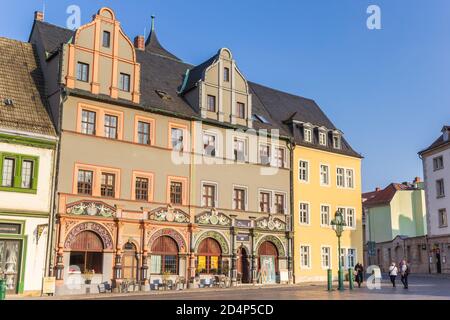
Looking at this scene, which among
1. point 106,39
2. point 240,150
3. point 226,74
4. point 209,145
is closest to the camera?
point 106,39

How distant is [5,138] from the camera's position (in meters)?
28.4

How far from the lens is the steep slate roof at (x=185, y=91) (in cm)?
3619

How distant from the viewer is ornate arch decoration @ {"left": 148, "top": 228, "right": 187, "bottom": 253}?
33391 mm

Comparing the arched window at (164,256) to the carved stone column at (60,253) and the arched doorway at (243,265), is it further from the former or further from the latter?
the carved stone column at (60,253)

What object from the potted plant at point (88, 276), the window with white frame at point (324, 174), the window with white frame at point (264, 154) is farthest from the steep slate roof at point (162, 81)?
the window with white frame at point (324, 174)

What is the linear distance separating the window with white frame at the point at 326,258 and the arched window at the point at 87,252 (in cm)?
1963

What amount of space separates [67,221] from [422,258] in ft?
144

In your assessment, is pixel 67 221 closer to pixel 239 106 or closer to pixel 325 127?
pixel 239 106

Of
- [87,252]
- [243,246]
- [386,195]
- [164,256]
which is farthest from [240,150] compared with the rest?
[386,195]

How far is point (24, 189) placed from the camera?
94.5 ft

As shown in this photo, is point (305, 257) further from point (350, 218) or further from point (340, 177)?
point (340, 177)

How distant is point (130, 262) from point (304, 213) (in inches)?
631

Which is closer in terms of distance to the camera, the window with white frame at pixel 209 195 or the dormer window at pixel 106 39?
the dormer window at pixel 106 39

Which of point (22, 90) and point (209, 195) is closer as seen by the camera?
point (22, 90)
